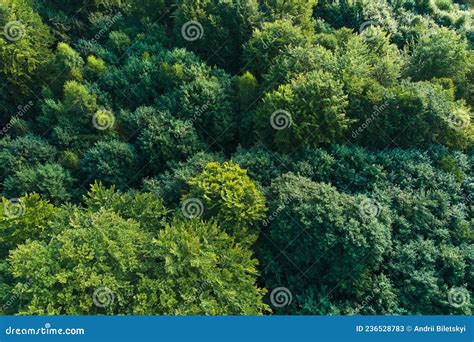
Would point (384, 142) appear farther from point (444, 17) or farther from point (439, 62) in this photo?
point (444, 17)

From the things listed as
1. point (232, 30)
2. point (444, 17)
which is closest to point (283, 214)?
point (232, 30)
